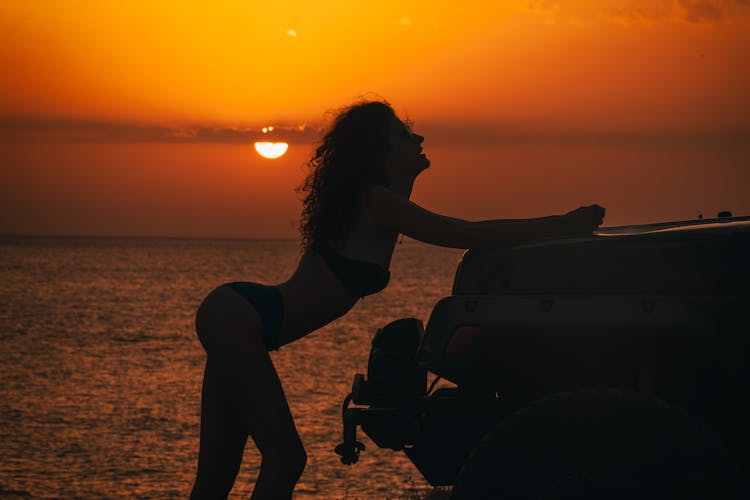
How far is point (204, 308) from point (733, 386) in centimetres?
176

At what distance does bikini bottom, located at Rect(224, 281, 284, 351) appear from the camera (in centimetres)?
345

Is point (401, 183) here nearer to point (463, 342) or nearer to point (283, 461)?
point (463, 342)

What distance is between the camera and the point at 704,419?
3336 millimetres

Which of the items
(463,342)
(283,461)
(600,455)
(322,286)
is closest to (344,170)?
(322,286)

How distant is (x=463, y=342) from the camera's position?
130 inches

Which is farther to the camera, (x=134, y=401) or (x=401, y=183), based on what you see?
(x=134, y=401)

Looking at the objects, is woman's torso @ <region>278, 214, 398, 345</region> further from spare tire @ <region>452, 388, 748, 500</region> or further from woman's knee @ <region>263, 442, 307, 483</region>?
spare tire @ <region>452, 388, 748, 500</region>

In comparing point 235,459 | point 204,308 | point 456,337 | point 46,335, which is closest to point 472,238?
point 456,337

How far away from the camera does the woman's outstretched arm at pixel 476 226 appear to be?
3.51 metres

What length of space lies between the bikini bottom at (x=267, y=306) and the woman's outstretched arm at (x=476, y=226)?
48 cm

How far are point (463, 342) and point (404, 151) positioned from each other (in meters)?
0.89

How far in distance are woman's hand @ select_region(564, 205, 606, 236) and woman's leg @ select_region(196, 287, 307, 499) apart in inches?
45.5

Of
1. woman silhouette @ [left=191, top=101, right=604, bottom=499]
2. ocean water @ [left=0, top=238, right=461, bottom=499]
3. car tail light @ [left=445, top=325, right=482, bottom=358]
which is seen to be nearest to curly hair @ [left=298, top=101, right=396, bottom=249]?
woman silhouette @ [left=191, top=101, right=604, bottom=499]

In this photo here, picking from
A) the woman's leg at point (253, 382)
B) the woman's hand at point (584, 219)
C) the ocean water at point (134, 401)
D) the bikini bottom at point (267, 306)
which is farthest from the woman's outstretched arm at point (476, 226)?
the ocean water at point (134, 401)
